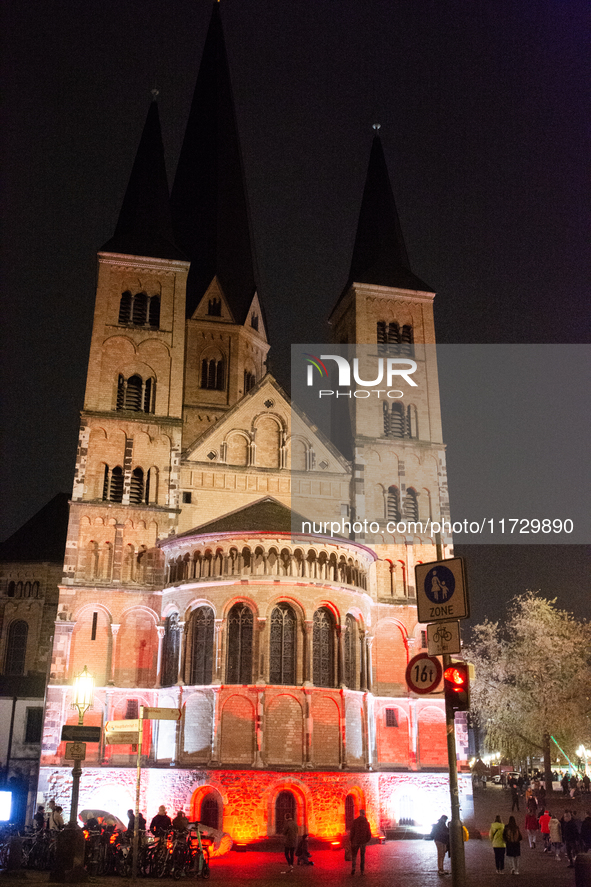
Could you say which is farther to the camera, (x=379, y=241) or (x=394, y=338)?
(x=379, y=241)

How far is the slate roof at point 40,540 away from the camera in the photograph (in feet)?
143

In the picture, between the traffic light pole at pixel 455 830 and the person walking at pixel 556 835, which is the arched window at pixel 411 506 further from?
Result: the traffic light pole at pixel 455 830

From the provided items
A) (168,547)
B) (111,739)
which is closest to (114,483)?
(168,547)

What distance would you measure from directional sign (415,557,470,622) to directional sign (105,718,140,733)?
813 cm

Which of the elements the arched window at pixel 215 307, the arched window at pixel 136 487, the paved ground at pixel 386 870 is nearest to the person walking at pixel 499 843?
the paved ground at pixel 386 870

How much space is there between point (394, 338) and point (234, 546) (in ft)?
50.1

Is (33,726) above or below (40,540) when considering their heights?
below

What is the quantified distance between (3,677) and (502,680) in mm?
25500

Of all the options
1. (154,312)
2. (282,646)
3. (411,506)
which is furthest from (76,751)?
(154,312)

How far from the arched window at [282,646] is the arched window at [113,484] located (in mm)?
8736

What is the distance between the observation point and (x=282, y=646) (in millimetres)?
28469

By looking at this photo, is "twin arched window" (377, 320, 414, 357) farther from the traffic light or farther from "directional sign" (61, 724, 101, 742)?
the traffic light

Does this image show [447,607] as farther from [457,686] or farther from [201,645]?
[201,645]

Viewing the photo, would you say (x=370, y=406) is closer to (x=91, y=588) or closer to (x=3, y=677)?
(x=91, y=588)
